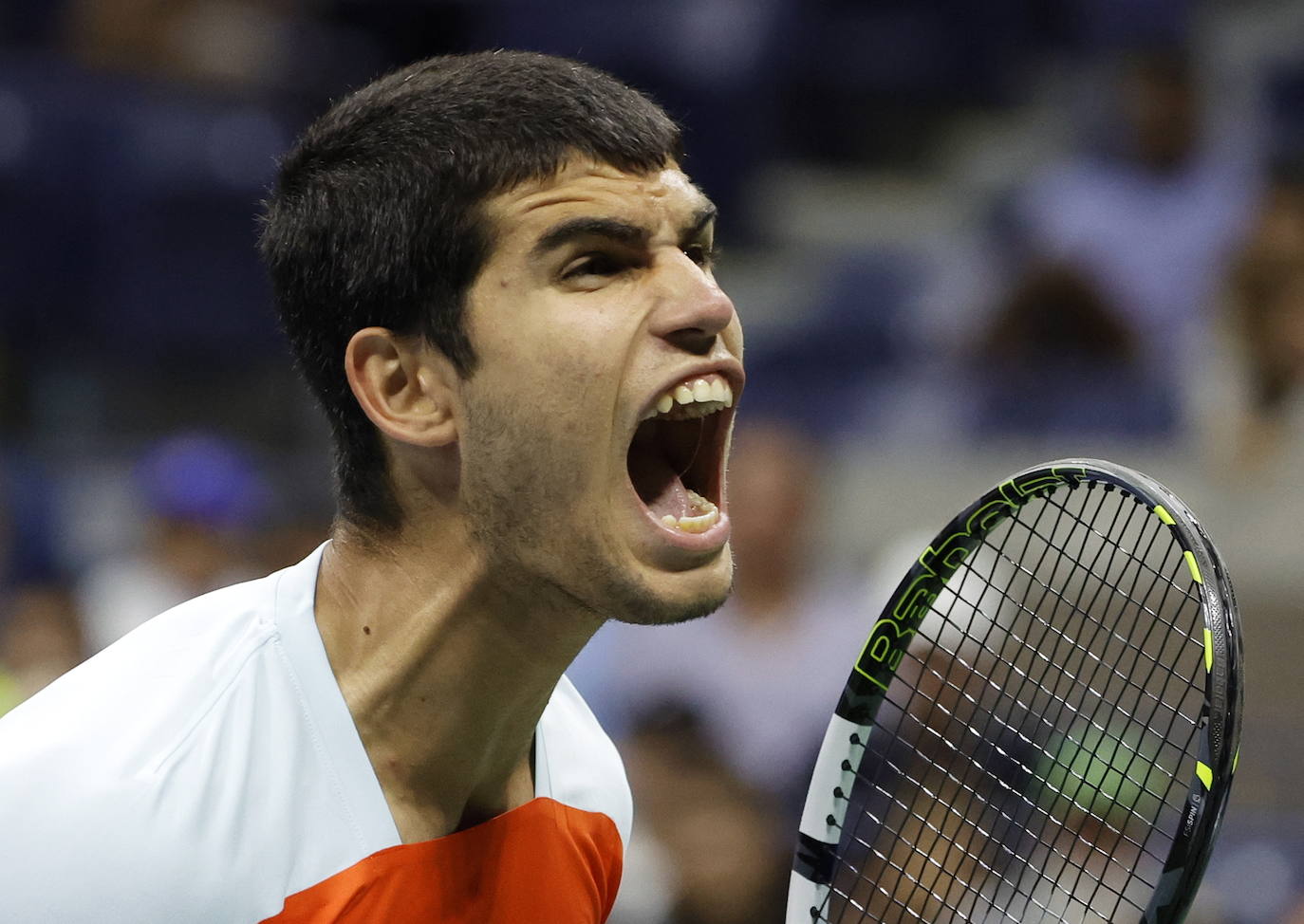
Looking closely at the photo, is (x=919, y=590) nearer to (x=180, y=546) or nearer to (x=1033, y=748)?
(x=1033, y=748)

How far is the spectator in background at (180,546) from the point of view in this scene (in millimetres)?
5707

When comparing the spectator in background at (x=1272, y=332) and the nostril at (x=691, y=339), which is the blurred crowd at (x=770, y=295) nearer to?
the spectator in background at (x=1272, y=332)

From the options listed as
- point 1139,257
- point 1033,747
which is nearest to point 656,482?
point 1033,747

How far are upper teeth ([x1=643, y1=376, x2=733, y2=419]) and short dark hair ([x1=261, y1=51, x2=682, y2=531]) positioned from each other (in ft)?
0.78

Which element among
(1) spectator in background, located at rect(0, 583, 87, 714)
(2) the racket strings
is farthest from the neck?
(1) spectator in background, located at rect(0, 583, 87, 714)

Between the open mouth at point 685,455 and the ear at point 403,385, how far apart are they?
262 millimetres

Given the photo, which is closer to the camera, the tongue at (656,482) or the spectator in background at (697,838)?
the tongue at (656,482)

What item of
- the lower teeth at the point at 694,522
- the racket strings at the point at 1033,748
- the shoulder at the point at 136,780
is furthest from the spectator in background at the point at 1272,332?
the shoulder at the point at 136,780

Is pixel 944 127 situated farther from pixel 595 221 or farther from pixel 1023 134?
pixel 595 221

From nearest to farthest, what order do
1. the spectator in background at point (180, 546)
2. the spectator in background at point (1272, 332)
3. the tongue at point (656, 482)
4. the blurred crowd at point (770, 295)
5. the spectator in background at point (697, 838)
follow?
the tongue at point (656, 482) < the spectator in background at point (697, 838) < the blurred crowd at point (770, 295) < the spectator in background at point (1272, 332) < the spectator in background at point (180, 546)

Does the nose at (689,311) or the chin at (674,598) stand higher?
the nose at (689,311)

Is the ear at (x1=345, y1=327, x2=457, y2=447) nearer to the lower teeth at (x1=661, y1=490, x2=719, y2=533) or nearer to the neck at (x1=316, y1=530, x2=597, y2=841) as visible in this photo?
the neck at (x1=316, y1=530, x2=597, y2=841)

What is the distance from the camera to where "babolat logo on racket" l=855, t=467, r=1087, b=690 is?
245 centimetres

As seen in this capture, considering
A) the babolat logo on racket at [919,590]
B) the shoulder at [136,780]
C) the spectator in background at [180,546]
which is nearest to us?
the shoulder at [136,780]
